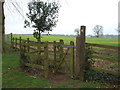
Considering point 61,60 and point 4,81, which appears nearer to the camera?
point 4,81

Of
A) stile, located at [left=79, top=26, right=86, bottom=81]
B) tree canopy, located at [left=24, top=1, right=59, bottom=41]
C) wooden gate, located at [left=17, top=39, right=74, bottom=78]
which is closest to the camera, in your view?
stile, located at [left=79, top=26, right=86, bottom=81]

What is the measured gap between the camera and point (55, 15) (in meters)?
23.5

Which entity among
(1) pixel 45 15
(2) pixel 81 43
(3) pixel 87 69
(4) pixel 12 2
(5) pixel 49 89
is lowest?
(5) pixel 49 89

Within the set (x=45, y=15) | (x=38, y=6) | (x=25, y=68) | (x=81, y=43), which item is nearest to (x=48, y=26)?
(x=45, y=15)

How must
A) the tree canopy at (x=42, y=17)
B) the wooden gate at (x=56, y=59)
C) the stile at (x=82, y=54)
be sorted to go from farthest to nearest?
1. the tree canopy at (x=42, y=17)
2. the wooden gate at (x=56, y=59)
3. the stile at (x=82, y=54)

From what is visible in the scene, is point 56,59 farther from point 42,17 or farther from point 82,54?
point 42,17

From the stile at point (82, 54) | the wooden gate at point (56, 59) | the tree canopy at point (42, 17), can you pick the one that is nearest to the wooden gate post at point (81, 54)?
the stile at point (82, 54)

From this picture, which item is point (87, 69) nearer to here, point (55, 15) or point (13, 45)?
point (13, 45)

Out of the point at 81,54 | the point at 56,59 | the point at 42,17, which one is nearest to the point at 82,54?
the point at 81,54

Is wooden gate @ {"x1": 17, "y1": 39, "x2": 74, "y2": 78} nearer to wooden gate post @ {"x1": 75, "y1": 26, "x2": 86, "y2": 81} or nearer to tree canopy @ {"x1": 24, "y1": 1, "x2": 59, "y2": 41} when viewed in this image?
wooden gate post @ {"x1": 75, "y1": 26, "x2": 86, "y2": 81}

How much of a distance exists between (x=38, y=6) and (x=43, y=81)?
18.0 m

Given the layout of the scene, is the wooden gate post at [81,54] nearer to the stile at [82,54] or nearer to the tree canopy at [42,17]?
the stile at [82,54]

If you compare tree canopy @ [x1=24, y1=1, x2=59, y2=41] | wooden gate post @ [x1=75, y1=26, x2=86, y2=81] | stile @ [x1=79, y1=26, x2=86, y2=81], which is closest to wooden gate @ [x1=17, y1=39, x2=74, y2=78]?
wooden gate post @ [x1=75, y1=26, x2=86, y2=81]

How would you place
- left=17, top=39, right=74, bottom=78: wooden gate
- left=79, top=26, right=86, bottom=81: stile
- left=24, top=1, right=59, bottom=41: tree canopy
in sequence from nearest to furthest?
left=79, top=26, right=86, bottom=81: stile
left=17, top=39, right=74, bottom=78: wooden gate
left=24, top=1, right=59, bottom=41: tree canopy
